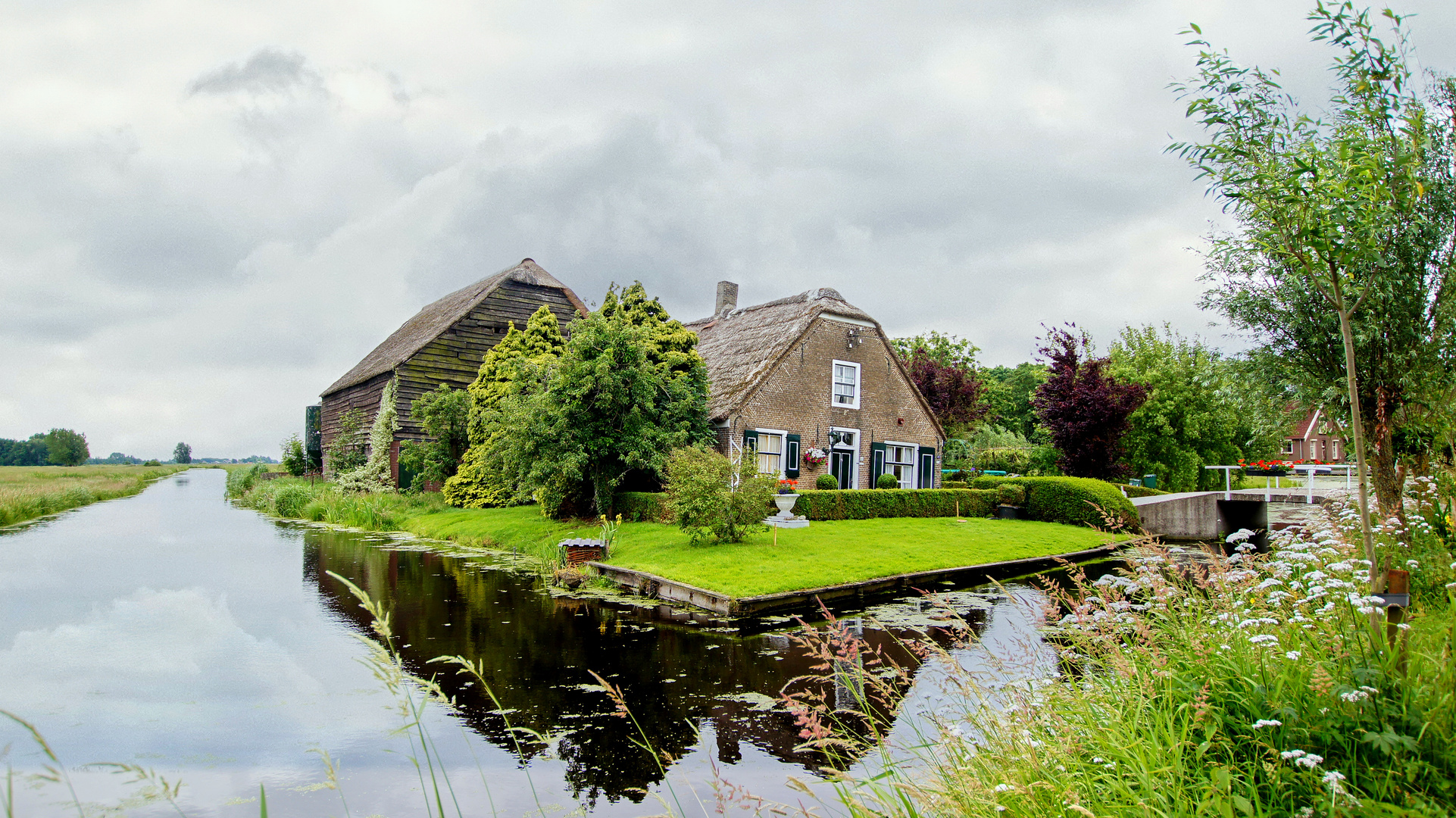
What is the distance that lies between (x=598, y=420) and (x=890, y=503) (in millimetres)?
8325

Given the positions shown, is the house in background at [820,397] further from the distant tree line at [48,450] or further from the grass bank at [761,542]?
the distant tree line at [48,450]

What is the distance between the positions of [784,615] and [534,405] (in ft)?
33.0

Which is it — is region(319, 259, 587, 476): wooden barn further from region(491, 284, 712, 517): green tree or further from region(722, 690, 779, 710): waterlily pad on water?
region(722, 690, 779, 710): waterlily pad on water

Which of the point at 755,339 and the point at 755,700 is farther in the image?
the point at 755,339

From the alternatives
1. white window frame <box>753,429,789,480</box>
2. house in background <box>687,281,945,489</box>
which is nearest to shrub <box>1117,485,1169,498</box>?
house in background <box>687,281,945,489</box>

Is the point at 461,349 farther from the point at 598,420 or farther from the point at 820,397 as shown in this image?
the point at 820,397

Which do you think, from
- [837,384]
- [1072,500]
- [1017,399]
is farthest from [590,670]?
[1017,399]

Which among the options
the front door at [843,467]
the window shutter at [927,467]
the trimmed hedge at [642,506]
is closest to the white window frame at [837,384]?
the front door at [843,467]

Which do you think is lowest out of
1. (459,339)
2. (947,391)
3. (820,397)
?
(820,397)

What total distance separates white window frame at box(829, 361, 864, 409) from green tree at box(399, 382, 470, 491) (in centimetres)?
1168

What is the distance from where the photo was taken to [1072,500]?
21.8m

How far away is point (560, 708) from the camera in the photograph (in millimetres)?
6770

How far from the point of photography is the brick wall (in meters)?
22.2

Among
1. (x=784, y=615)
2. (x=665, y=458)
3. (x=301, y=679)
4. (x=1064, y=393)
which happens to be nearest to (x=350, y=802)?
(x=301, y=679)
